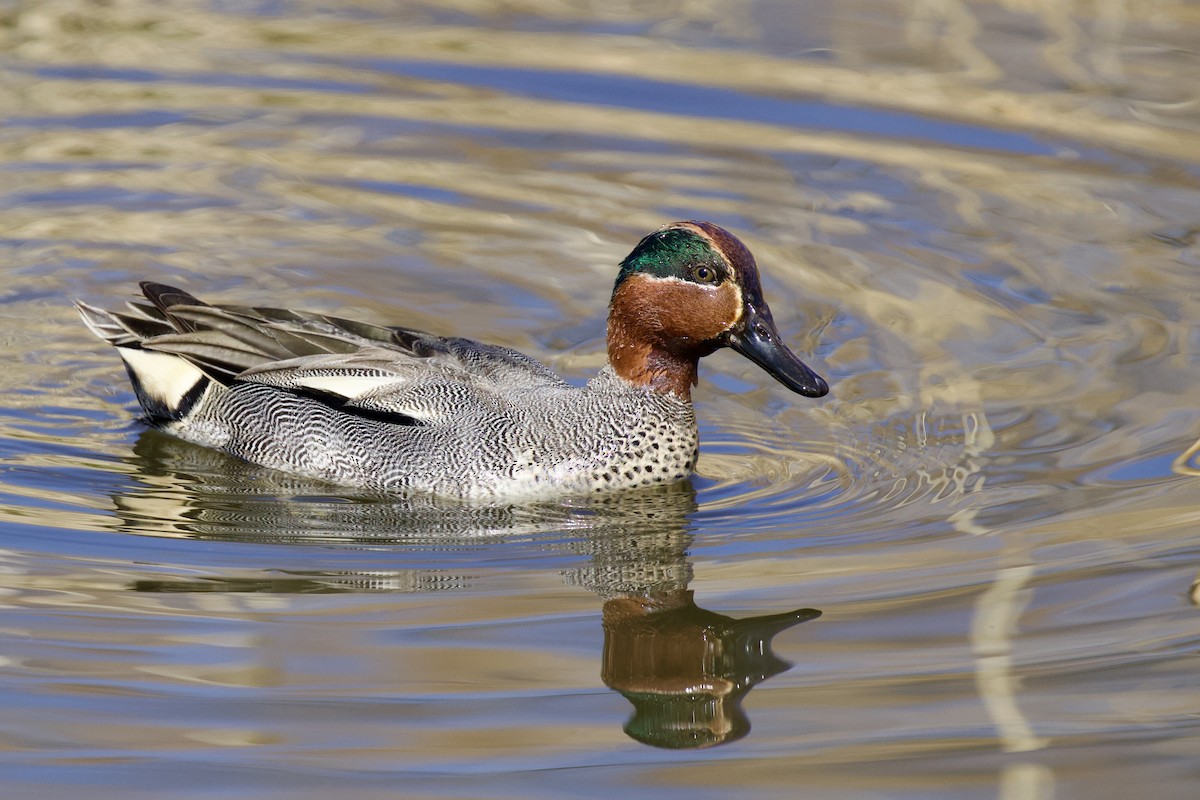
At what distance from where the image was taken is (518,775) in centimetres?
459

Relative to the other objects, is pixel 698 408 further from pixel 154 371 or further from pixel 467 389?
pixel 154 371

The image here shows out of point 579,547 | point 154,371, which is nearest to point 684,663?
point 579,547

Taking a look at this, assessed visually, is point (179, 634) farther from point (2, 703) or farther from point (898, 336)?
point (898, 336)

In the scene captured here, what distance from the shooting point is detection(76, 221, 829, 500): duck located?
7047 mm

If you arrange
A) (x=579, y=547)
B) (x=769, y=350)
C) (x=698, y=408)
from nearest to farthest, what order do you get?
(x=579, y=547) → (x=769, y=350) → (x=698, y=408)

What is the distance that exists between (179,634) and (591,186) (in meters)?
5.96

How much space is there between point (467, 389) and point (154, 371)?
1.61 m

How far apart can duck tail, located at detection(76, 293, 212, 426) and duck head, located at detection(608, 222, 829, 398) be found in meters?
2.06

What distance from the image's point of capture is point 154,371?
790cm

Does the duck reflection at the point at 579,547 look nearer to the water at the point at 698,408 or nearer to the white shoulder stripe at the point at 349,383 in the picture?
the water at the point at 698,408

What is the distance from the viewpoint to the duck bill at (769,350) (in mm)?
6930

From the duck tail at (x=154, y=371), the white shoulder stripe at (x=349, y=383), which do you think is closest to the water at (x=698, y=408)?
the duck tail at (x=154, y=371)

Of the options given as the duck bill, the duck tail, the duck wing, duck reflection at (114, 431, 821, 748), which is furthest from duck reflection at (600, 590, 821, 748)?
the duck tail

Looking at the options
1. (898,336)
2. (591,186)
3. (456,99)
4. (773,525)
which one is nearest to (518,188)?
(591,186)
